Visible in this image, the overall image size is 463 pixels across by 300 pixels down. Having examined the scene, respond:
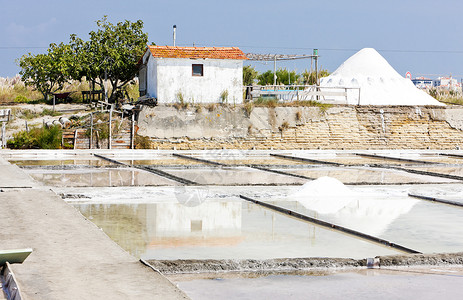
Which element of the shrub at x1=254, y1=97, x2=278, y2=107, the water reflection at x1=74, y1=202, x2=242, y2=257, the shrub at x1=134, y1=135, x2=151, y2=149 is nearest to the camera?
the water reflection at x1=74, y1=202, x2=242, y2=257

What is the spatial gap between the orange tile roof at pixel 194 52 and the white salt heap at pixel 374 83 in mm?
6235

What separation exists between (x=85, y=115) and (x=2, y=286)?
695 inches

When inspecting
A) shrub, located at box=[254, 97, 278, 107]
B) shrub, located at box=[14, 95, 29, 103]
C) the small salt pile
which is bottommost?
the small salt pile

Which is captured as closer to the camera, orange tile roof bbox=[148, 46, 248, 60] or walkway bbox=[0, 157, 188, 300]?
walkway bbox=[0, 157, 188, 300]

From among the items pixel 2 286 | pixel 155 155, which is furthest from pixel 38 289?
pixel 155 155

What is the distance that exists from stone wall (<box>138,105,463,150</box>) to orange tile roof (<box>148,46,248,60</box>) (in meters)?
1.74

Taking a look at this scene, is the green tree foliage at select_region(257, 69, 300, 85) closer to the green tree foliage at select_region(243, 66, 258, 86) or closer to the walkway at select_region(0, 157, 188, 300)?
the green tree foliage at select_region(243, 66, 258, 86)

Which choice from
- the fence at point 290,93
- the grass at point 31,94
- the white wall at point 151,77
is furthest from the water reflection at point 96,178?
the grass at point 31,94

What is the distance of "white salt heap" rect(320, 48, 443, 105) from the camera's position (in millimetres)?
28156

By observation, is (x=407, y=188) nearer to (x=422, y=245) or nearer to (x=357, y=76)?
(x=422, y=245)

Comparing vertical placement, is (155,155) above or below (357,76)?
below

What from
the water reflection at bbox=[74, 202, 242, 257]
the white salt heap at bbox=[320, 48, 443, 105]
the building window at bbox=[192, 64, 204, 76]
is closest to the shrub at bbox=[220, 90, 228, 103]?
the building window at bbox=[192, 64, 204, 76]

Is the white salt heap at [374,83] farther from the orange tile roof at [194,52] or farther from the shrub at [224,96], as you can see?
the shrub at [224,96]

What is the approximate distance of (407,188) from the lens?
1088 centimetres
